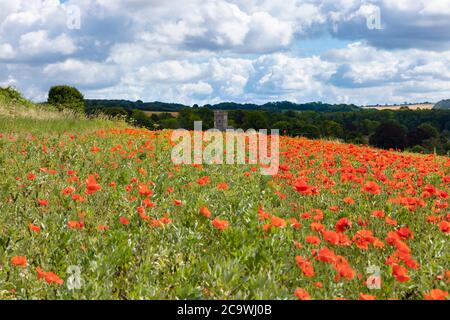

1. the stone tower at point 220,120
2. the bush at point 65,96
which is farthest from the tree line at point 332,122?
the stone tower at point 220,120

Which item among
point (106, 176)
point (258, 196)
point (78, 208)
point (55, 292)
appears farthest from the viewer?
point (106, 176)

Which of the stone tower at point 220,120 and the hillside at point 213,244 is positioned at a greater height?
the stone tower at point 220,120

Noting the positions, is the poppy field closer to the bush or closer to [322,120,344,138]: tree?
the bush

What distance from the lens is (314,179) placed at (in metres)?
9.77

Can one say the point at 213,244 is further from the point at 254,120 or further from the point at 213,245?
the point at 254,120

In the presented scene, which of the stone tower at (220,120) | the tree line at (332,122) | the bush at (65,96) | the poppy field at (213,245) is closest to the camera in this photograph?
the poppy field at (213,245)

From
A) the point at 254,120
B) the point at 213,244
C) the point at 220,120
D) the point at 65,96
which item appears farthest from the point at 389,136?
the point at 213,244

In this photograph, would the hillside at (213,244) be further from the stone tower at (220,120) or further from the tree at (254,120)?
the tree at (254,120)

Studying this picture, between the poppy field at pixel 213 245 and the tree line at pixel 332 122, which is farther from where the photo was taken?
the tree line at pixel 332 122

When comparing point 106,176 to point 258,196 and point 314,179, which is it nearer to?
point 258,196

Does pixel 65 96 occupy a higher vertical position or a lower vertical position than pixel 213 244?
higher
